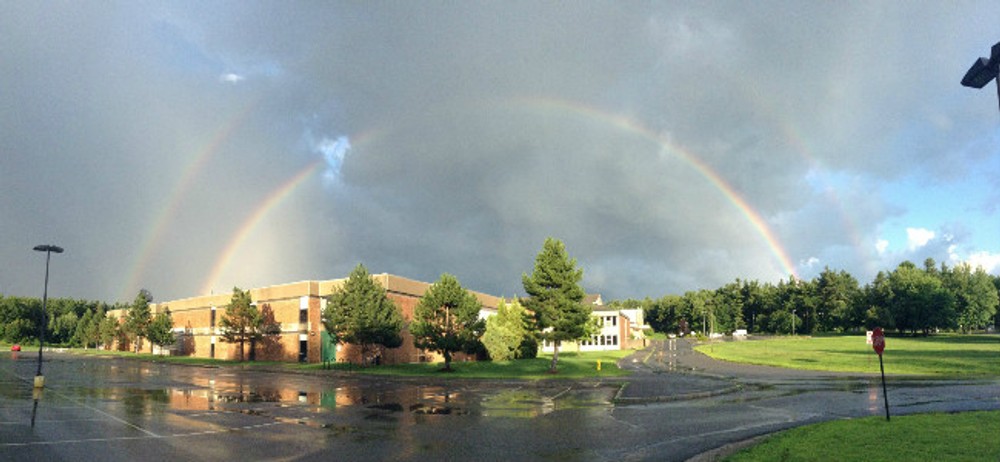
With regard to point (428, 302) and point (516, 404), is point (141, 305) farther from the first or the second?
point (516, 404)

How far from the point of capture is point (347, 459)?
12.8 m

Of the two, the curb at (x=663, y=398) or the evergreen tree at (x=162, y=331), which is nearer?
the curb at (x=663, y=398)

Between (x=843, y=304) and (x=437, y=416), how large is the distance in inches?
5966

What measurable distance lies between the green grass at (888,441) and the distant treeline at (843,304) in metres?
118

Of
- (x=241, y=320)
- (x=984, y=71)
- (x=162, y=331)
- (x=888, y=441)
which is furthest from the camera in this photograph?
(x=162, y=331)

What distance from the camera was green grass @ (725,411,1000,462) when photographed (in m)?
11.1

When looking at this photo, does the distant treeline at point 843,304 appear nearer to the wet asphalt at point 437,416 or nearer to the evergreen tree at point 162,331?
the wet asphalt at point 437,416

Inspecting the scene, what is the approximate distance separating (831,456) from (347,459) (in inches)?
406

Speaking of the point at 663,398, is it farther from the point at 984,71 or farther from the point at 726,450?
the point at 984,71

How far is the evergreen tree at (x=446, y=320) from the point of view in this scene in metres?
45.6

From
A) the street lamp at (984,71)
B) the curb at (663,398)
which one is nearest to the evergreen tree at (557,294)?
the curb at (663,398)

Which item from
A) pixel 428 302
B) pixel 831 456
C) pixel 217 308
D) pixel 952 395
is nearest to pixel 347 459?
pixel 831 456

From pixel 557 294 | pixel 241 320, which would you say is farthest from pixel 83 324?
pixel 557 294

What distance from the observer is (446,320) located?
4716 centimetres
